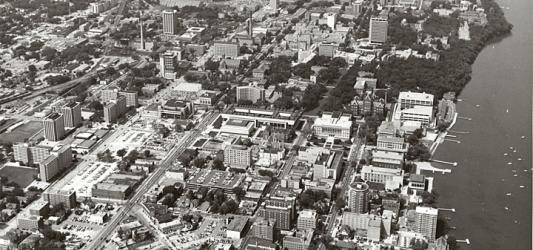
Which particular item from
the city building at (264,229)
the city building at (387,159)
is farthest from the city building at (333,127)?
the city building at (264,229)

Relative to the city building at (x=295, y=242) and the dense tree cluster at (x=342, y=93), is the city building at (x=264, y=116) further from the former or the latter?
the city building at (x=295, y=242)

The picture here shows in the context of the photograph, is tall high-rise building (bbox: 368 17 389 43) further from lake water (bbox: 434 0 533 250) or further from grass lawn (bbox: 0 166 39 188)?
grass lawn (bbox: 0 166 39 188)

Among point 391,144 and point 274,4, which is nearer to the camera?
point 391,144

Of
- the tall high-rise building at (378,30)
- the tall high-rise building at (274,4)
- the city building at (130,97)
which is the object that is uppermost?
the tall high-rise building at (274,4)

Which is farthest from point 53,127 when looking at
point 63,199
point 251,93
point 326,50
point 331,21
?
point 331,21

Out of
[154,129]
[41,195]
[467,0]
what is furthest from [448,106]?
[467,0]

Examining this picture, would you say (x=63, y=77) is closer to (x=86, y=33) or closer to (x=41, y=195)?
(x=86, y=33)

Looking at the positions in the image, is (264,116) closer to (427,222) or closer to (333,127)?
(333,127)
